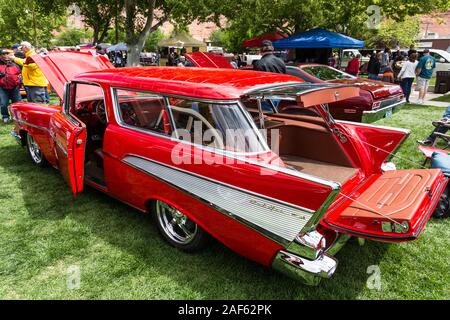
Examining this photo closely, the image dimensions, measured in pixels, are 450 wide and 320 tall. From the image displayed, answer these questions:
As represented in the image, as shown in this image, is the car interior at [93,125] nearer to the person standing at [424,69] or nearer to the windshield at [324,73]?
the windshield at [324,73]

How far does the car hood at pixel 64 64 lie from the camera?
5.06 metres

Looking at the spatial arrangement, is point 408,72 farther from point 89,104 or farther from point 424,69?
point 89,104

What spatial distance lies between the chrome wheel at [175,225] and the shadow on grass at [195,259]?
0.13 metres

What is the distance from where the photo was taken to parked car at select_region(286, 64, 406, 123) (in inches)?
278

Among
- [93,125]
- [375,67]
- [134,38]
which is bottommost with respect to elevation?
[93,125]

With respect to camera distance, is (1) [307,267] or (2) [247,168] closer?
(1) [307,267]

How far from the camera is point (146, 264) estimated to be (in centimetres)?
304

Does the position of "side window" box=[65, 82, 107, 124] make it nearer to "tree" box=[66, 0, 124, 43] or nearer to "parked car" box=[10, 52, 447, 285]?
"parked car" box=[10, 52, 447, 285]

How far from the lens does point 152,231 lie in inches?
140

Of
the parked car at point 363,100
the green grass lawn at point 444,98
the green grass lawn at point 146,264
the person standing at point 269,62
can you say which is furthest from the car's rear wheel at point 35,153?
the green grass lawn at point 444,98

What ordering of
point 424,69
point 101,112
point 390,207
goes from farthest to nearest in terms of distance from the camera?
point 424,69
point 101,112
point 390,207

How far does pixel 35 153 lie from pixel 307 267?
4.71 m

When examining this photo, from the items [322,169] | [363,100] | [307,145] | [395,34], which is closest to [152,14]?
[363,100]
